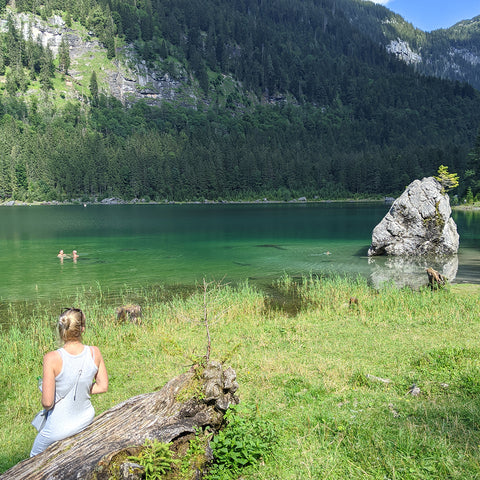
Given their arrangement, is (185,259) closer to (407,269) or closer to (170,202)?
(407,269)

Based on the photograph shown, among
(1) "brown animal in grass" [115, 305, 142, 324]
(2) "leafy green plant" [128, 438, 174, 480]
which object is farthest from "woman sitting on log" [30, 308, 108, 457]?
(1) "brown animal in grass" [115, 305, 142, 324]

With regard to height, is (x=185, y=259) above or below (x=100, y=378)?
below

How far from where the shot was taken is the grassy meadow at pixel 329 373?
6109 mm

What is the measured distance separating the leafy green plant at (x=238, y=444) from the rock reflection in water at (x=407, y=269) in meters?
19.8

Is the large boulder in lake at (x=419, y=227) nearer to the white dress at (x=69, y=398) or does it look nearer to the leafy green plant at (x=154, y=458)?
the leafy green plant at (x=154, y=458)

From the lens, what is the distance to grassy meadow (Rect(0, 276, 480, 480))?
6109 mm

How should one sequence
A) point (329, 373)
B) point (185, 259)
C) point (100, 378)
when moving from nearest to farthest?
point (100, 378) < point (329, 373) < point (185, 259)

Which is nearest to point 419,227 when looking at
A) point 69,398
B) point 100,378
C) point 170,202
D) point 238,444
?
point 238,444

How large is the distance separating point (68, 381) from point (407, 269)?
30.4m

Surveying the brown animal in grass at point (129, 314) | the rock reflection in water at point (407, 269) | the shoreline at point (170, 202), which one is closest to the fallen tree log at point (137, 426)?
the brown animal in grass at point (129, 314)

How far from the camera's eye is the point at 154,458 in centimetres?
501

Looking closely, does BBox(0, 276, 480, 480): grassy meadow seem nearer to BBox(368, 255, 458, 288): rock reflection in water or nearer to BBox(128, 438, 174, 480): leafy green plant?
BBox(128, 438, 174, 480): leafy green plant

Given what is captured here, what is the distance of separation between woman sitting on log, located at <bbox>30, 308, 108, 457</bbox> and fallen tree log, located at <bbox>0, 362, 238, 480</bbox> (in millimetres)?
169

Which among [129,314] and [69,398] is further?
[129,314]
